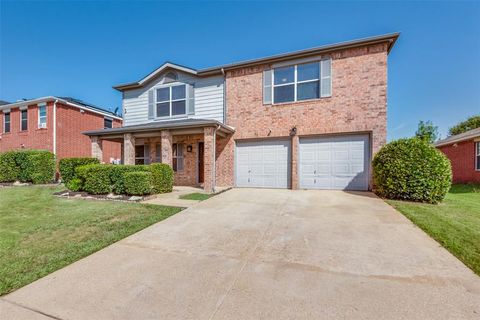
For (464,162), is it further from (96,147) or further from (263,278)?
(96,147)

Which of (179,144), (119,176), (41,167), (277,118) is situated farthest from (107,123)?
(277,118)

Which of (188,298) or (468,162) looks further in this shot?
(468,162)

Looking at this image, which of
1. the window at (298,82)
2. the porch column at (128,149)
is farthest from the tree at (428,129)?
the porch column at (128,149)

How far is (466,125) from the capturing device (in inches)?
1233

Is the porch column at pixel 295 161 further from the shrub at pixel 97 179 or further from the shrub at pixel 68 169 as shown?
the shrub at pixel 68 169

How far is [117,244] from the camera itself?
12.5 ft

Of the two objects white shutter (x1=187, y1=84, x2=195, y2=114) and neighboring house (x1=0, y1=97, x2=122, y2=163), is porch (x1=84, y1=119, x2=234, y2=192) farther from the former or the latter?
neighboring house (x1=0, y1=97, x2=122, y2=163)

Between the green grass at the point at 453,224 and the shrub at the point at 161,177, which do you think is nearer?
the green grass at the point at 453,224

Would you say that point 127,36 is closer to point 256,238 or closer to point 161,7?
point 161,7

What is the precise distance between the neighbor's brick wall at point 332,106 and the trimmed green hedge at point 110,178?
375 cm

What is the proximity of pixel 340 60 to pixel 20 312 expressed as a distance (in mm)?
11315

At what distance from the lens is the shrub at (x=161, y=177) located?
8320 millimetres

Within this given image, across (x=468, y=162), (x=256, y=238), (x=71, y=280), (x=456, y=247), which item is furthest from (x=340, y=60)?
(x=468, y=162)

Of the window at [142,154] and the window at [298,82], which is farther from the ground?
the window at [298,82]
